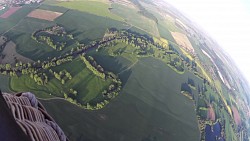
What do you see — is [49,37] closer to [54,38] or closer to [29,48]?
[54,38]

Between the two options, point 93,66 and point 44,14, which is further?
point 44,14

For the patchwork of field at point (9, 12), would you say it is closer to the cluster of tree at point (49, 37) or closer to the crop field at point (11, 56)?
the cluster of tree at point (49, 37)

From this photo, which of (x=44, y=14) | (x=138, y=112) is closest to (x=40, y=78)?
(x=138, y=112)

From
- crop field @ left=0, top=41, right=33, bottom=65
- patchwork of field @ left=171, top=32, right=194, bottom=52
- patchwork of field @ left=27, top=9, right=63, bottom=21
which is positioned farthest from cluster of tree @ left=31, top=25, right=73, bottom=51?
patchwork of field @ left=171, top=32, right=194, bottom=52

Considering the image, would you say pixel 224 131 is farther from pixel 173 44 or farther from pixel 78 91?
pixel 78 91

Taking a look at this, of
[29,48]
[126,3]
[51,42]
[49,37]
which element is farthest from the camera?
[126,3]

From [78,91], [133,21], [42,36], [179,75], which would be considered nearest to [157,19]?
[133,21]

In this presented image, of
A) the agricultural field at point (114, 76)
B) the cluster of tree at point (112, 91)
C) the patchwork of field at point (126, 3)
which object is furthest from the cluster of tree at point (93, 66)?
the patchwork of field at point (126, 3)
